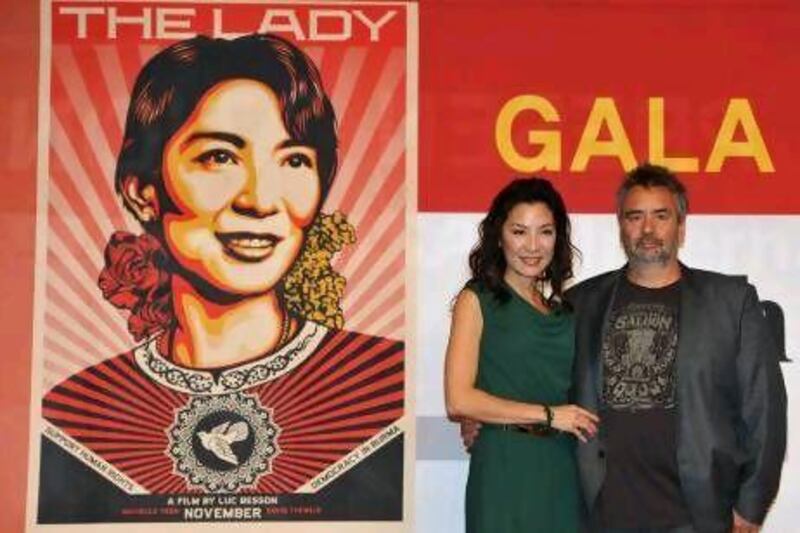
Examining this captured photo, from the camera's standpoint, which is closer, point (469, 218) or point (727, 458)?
point (727, 458)

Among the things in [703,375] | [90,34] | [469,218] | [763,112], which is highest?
[90,34]

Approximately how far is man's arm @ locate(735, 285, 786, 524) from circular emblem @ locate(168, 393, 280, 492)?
4.49ft

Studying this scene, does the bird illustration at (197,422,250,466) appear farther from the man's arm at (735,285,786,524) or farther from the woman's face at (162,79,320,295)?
the man's arm at (735,285,786,524)

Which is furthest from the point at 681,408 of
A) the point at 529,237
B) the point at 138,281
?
the point at 138,281

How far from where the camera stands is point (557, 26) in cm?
316

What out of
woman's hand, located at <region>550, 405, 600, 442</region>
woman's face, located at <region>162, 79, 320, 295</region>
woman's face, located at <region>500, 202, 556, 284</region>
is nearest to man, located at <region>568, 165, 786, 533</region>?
woman's hand, located at <region>550, 405, 600, 442</region>

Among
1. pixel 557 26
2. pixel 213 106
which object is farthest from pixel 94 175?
pixel 557 26

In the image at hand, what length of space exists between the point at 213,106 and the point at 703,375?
5.41ft

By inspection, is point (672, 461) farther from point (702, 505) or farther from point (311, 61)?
point (311, 61)

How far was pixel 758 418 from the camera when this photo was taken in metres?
2.43

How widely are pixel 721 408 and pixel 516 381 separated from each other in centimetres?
51

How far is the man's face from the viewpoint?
252 centimetres

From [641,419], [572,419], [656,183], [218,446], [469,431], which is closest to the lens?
[572,419]

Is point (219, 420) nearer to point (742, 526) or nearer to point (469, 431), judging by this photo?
point (469, 431)
